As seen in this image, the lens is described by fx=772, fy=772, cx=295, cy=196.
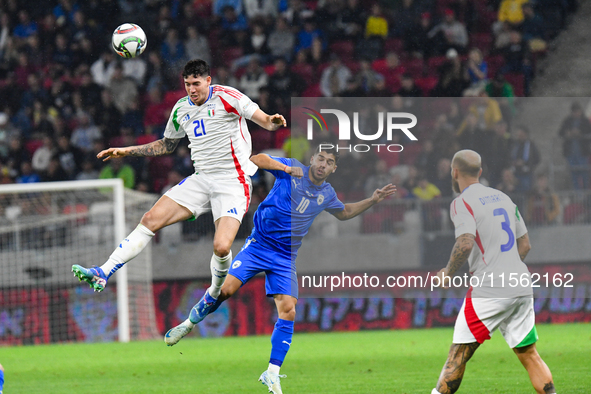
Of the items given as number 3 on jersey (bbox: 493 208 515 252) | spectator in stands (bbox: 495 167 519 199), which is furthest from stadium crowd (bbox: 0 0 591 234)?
number 3 on jersey (bbox: 493 208 515 252)

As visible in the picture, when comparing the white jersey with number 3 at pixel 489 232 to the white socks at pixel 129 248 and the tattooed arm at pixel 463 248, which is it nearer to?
the tattooed arm at pixel 463 248

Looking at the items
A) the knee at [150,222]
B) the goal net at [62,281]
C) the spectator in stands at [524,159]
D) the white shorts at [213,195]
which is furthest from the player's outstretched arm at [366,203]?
the goal net at [62,281]

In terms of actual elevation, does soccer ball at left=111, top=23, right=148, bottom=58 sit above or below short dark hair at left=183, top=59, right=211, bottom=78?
above

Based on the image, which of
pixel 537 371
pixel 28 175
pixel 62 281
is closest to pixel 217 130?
pixel 537 371

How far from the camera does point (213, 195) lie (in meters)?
7.59

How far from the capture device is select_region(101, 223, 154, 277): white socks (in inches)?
278

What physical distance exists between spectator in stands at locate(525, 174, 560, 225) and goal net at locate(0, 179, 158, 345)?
6.39 metres

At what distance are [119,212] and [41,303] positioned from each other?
7.38ft

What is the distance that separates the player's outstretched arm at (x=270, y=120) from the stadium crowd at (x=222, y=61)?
7.51 meters

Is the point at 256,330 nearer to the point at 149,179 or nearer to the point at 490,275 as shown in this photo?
the point at 149,179

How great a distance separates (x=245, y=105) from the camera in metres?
7.25

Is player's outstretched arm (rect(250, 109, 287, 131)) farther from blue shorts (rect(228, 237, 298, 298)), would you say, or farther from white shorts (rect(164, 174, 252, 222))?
blue shorts (rect(228, 237, 298, 298))

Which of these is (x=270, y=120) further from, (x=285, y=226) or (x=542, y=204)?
(x=542, y=204)

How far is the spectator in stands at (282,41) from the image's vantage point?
1697 centimetres
